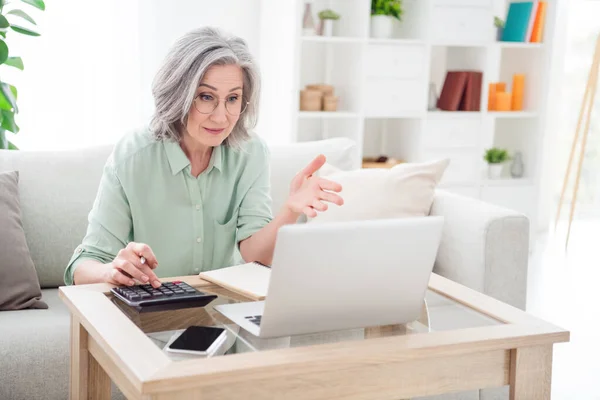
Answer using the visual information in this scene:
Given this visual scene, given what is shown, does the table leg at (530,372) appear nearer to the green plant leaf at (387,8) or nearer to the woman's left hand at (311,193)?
the woman's left hand at (311,193)

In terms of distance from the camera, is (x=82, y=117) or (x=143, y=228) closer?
(x=143, y=228)

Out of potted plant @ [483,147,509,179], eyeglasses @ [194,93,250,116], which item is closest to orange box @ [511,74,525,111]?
potted plant @ [483,147,509,179]

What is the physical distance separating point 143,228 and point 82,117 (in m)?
2.33

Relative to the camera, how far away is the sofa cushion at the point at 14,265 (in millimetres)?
2393

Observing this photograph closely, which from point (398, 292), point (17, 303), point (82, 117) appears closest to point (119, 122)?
point (82, 117)

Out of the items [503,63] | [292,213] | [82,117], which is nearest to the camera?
[292,213]

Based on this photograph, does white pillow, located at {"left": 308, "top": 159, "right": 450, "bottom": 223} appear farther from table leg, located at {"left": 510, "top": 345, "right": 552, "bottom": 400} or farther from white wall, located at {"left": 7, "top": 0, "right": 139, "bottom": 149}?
white wall, located at {"left": 7, "top": 0, "right": 139, "bottom": 149}

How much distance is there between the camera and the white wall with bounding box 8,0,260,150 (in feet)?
13.9

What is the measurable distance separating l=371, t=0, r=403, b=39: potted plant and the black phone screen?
3261mm

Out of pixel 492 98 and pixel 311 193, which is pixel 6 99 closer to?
pixel 311 193

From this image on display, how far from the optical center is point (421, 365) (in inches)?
56.1

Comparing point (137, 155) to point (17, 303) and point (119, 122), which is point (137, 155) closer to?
point (17, 303)

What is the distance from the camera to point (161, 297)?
1.59 meters

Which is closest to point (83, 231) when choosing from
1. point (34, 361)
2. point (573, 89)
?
point (34, 361)
